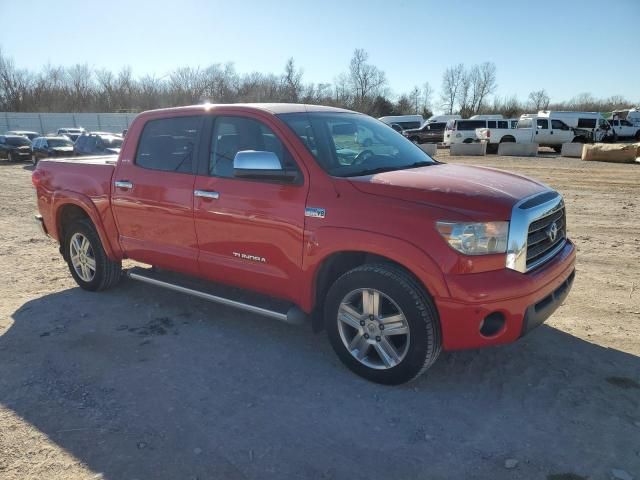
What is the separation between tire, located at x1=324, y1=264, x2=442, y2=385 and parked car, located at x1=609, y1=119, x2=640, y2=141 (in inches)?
1581

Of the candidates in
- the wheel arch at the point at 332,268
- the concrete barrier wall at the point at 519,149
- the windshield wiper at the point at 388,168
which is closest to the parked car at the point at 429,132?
the concrete barrier wall at the point at 519,149

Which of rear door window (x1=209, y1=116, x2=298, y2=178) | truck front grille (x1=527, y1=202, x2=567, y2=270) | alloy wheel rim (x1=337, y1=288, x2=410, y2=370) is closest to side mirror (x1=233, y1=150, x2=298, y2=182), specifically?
rear door window (x1=209, y1=116, x2=298, y2=178)

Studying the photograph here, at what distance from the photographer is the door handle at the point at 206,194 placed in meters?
3.96

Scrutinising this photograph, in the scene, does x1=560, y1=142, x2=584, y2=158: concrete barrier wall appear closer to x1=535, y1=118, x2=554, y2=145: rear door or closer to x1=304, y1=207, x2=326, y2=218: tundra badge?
x1=535, y1=118, x2=554, y2=145: rear door

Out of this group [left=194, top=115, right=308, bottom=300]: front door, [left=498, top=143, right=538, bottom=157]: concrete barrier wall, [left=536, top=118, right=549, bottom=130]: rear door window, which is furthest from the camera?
[left=536, top=118, right=549, bottom=130]: rear door window

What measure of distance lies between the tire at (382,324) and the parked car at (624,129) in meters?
40.2

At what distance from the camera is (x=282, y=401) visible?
3275 millimetres

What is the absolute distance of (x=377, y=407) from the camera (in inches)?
126

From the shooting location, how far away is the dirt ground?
8.78 ft

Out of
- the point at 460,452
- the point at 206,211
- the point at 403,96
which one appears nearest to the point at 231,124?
the point at 206,211

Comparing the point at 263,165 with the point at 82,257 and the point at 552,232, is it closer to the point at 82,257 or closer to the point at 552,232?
the point at 552,232

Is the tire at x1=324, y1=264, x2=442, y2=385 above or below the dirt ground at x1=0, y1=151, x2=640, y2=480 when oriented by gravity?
above

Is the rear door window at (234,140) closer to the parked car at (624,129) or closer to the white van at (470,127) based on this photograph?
the white van at (470,127)

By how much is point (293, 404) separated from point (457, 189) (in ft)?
5.83
